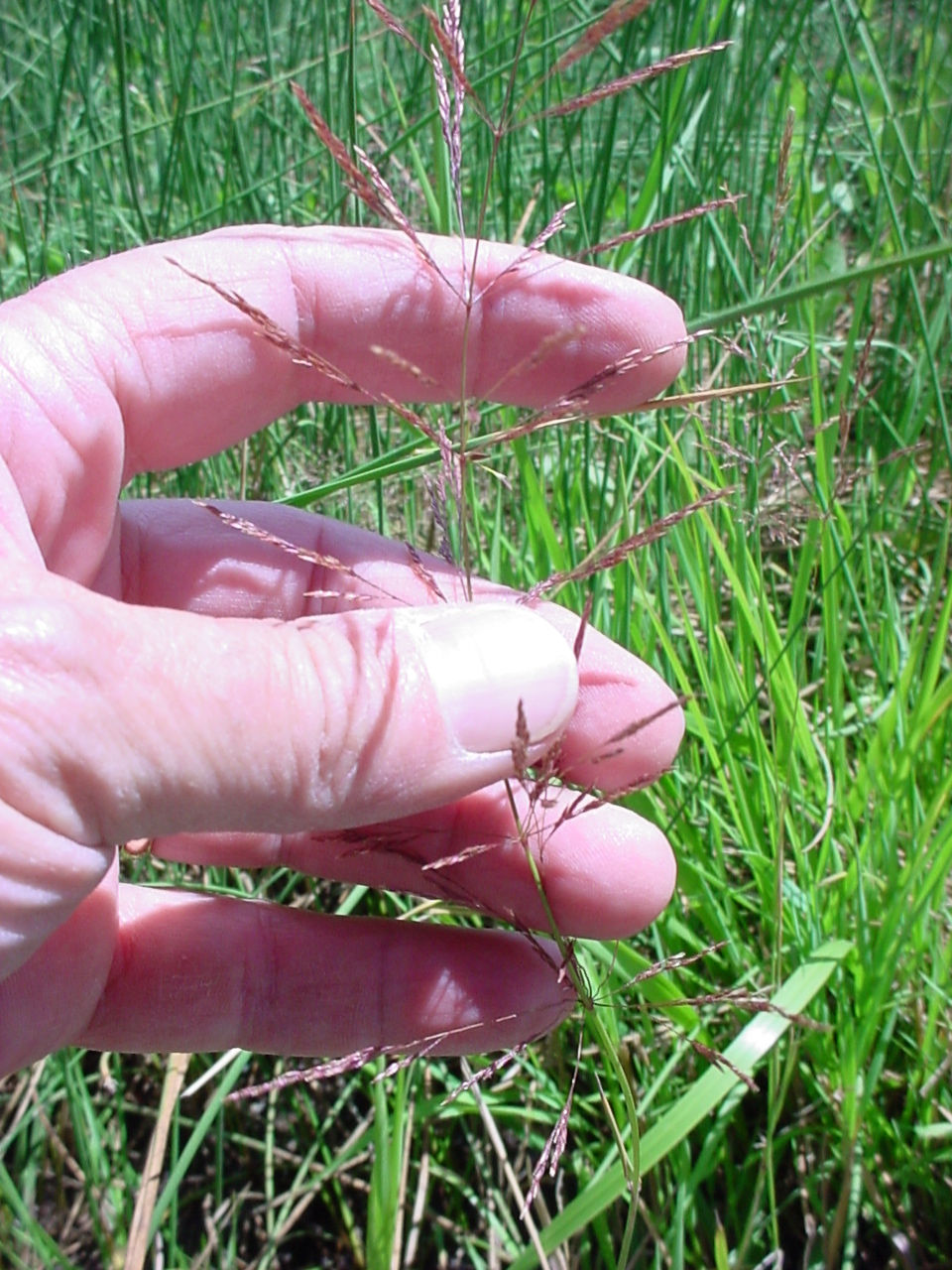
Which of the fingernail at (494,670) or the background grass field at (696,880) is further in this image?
the background grass field at (696,880)

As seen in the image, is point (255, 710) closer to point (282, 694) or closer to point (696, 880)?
point (282, 694)

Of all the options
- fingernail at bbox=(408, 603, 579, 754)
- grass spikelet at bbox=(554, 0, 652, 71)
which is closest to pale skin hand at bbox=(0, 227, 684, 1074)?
fingernail at bbox=(408, 603, 579, 754)

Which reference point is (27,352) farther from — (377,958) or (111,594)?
(377,958)

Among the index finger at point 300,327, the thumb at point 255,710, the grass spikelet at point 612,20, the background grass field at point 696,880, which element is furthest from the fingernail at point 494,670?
the grass spikelet at point 612,20

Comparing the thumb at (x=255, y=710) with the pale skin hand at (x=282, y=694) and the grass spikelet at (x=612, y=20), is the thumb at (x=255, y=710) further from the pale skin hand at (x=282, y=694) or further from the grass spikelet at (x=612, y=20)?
the grass spikelet at (x=612, y=20)

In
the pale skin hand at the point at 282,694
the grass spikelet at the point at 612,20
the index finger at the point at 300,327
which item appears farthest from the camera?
the index finger at the point at 300,327

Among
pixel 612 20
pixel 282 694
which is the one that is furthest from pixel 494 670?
pixel 612 20

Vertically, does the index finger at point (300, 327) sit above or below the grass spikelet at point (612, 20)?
below
